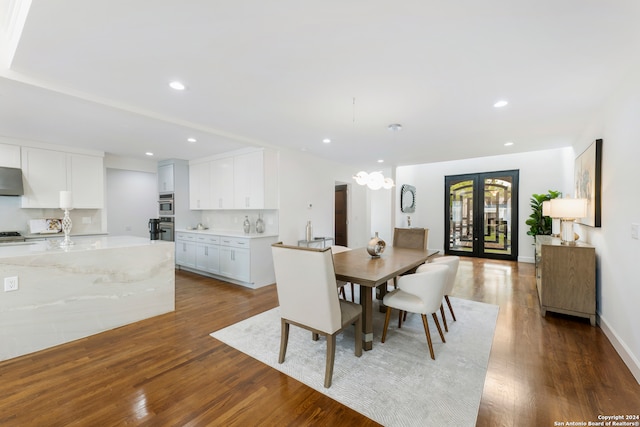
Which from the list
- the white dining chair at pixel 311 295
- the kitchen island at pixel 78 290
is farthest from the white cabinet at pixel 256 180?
the white dining chair at pixel 311 295

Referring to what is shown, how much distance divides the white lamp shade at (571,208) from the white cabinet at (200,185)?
5570 millimetres

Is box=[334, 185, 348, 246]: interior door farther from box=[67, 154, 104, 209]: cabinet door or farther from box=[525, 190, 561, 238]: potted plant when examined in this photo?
box=[67, 154, 104, 209]: cabinet door

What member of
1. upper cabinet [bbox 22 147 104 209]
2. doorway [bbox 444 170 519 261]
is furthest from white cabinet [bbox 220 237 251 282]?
doorway [bbox 444 170 519 261]

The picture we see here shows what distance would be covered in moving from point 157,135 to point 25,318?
8.56 ft

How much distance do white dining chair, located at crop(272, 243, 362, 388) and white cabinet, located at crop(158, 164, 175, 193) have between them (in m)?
4.65

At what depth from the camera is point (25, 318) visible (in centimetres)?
245

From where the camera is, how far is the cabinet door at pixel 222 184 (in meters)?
5.18

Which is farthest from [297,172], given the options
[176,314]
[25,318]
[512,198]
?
[512,198]

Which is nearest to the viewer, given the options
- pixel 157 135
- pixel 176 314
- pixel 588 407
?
pixel 588 407

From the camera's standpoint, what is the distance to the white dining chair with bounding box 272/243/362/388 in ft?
6.59

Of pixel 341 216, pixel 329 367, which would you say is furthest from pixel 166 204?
pixel 329 367

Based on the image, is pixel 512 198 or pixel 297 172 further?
pixel 512 198

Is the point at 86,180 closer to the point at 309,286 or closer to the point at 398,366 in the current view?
the point at 309,286

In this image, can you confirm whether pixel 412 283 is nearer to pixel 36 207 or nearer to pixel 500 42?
pixel 500 42
